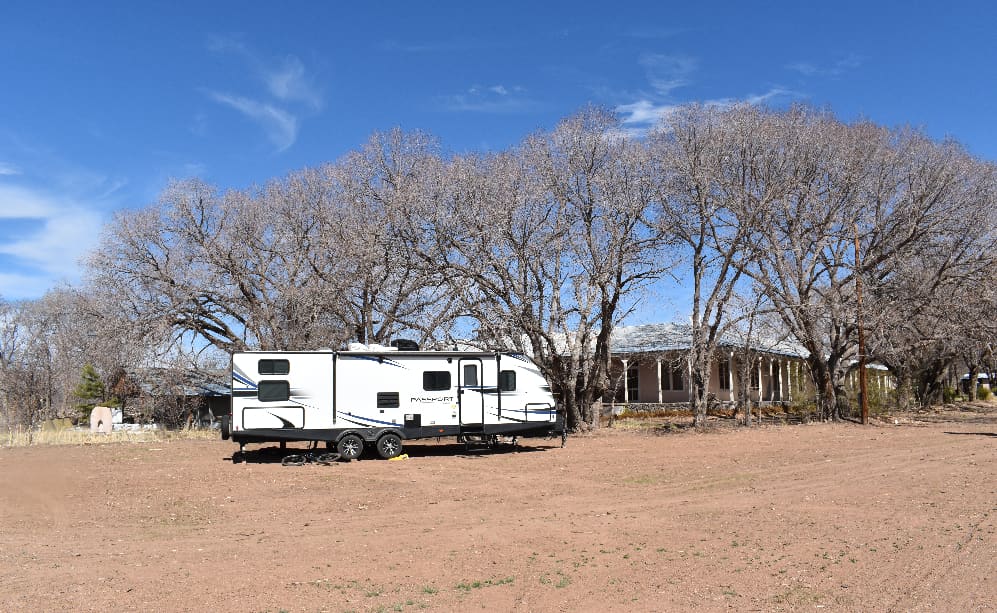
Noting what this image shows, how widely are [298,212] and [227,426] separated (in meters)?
13.3

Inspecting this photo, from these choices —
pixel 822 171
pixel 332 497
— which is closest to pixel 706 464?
pixel 332 497

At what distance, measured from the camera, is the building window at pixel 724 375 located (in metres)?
36.8

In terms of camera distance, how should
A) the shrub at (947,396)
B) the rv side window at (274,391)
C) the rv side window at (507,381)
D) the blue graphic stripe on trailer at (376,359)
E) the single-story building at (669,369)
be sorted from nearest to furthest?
1. the rv side window at (274,391)
2. the blue graphic stripe on trailer at (376,359)
3. the rv side window at (507,381)
4. the single-story building at (669,369)
5. the shrub at (947,396)

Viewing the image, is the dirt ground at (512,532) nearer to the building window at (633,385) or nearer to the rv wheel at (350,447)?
the rv wheel at (350,447)

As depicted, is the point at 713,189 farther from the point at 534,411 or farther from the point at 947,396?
the point at 947,396

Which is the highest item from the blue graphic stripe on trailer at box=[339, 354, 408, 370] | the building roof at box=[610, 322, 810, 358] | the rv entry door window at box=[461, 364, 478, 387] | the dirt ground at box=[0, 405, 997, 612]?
the building roof at box=[610, 322, 810, 358]

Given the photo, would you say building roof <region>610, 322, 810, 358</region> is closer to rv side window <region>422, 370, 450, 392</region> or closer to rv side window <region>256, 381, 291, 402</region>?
rv side window <region>422, 370, 450, 392</region>

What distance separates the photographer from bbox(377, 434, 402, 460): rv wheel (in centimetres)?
1791

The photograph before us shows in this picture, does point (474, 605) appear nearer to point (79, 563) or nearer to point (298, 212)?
point (79, 563)

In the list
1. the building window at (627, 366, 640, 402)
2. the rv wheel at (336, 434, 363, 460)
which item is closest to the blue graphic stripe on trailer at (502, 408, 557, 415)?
the rv wheel at (336, 434, 363, 460)

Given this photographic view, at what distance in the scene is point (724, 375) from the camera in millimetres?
37594

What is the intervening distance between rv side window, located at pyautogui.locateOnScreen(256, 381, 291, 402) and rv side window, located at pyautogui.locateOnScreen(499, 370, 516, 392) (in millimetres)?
5067

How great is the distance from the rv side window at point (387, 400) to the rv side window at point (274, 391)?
203 cm

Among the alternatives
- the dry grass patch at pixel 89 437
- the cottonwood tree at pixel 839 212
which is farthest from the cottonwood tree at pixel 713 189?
the dry grass patch at pixel 89 437
